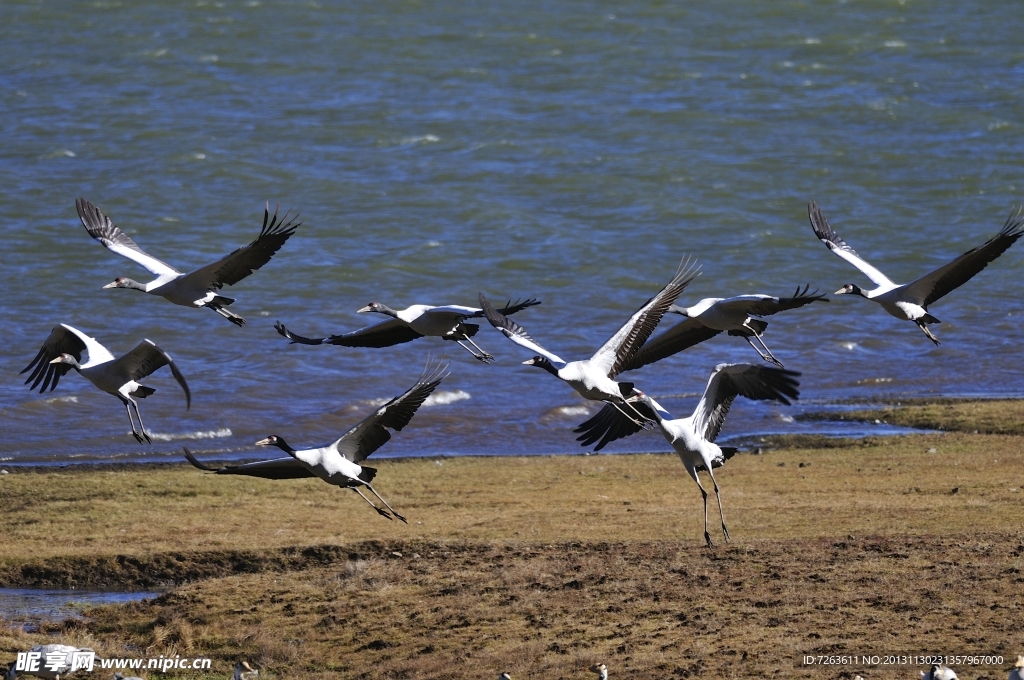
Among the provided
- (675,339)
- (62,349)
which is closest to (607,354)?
(675,339)

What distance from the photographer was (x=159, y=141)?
47.3 metres

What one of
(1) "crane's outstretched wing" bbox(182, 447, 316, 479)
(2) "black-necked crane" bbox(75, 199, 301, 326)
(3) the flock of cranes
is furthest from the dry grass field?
(2) "black-necked crane" bbox(75, 199, 301, 326)

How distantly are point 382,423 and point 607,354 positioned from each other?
217 centimetres

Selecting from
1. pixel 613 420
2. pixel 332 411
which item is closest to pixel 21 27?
pixel 332 411

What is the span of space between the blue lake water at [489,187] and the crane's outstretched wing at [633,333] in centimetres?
1045

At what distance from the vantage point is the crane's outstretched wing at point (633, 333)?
1291 cm

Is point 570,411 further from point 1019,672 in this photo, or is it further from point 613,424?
point 1019,672

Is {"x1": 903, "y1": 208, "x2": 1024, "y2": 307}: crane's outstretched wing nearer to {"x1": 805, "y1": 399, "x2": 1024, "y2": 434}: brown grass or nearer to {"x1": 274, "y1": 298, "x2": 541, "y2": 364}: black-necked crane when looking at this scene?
{"x1": 274, "y1": 298, "x2": 541, "y2": 364}: black-necked crane

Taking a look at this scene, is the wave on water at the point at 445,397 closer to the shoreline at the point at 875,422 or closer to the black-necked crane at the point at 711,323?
the shoreline at the point at 875,422

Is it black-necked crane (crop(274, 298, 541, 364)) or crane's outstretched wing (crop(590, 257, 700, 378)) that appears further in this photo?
black-necked crane (crop(274, 298, 541, 364))

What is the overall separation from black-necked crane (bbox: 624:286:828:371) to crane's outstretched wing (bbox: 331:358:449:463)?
213 cm

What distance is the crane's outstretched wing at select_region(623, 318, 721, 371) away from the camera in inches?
570

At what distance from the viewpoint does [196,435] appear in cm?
2480

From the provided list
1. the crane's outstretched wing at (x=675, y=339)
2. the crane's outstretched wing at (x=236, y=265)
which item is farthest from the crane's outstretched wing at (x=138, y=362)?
the crane's outstretched wing at (x=675, y=339)
